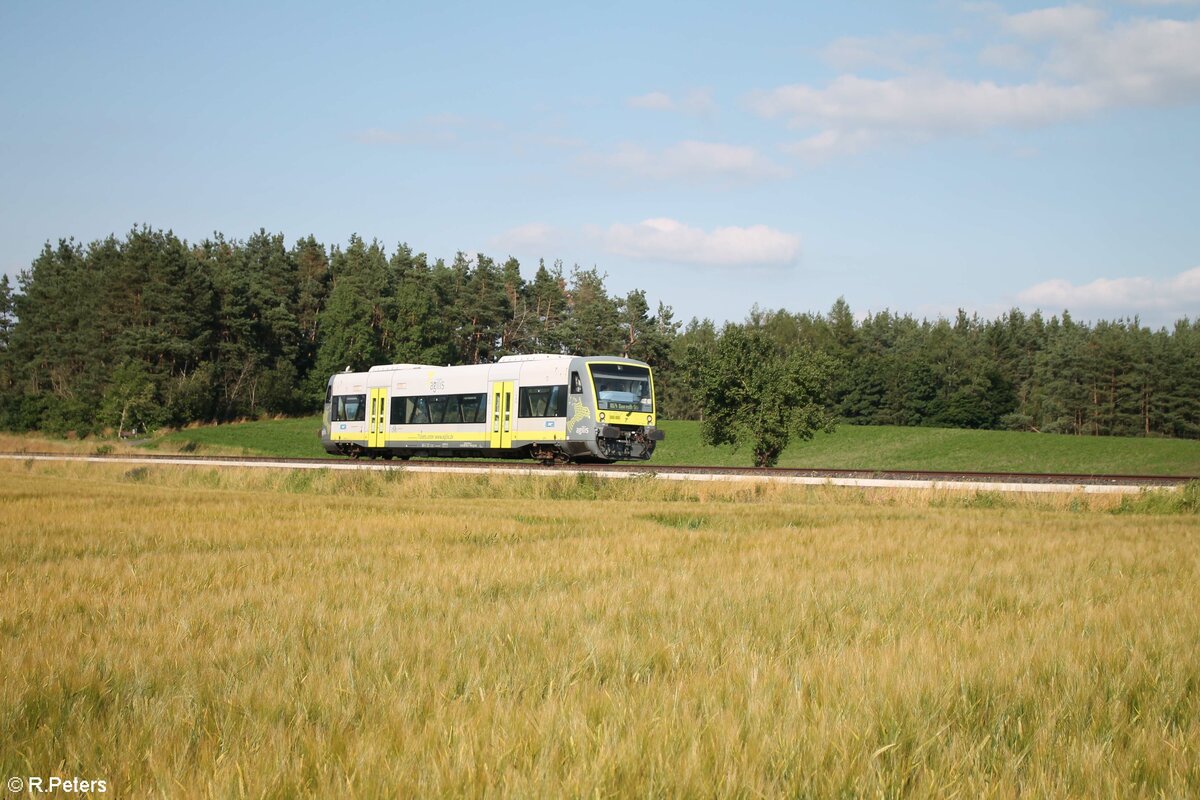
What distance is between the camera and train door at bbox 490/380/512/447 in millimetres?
34594

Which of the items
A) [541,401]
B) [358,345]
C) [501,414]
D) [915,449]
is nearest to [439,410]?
[501,414]

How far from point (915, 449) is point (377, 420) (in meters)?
39.4

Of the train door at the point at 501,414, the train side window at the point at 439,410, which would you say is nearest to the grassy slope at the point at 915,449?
the train side window at the point at 439,410

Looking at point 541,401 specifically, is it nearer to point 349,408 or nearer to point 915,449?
point 349,408

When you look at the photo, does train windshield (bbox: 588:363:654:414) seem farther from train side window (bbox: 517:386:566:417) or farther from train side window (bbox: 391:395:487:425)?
train side window (bbox: 391:395:487:425)

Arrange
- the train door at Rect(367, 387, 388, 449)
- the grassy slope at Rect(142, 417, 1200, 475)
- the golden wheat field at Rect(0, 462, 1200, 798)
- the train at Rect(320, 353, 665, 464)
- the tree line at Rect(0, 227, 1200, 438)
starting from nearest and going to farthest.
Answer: the golden wheat field at Rect(0, 462, 1200, 798)
the train at Rect(320, 353, 665, 464)
the train door at Rect(367, 387, 388, 449)
the grassy slope at Rect(142, 417, 1200, 475)
the tree line at Rect(0, 227, 1200, 438)

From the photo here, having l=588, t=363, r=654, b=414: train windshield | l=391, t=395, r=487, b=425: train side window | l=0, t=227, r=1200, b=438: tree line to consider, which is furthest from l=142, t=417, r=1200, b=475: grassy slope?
l=588, t=363, r=654, b=414: train windshield

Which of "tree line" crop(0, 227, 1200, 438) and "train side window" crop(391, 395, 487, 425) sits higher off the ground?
"tree line" crop(0, 227, 1200, 438)

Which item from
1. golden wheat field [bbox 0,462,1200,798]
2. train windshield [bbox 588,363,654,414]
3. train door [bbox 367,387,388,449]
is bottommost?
golden wheat field [bbox 0,462,1200,798]

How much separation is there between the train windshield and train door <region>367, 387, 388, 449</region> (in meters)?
11.7

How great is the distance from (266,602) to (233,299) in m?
87.9

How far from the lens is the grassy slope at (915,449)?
54375mm

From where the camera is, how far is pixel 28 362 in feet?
306

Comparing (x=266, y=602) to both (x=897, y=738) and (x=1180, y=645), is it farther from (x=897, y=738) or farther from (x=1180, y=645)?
(x=1180, y=645)
